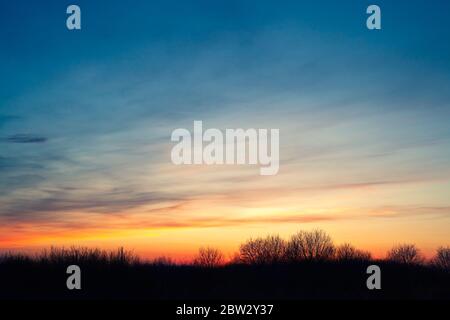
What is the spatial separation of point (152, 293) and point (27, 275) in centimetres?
1269

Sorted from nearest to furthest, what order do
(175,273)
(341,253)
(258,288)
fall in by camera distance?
(258,288)
(175,273)
(341,253)

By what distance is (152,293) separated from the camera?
25906mm

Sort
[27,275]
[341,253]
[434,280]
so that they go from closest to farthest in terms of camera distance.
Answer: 1. [434,280]
2. [27,275]
3. [341,253]

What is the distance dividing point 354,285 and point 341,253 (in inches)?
549

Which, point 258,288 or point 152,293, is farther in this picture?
point 258,288
